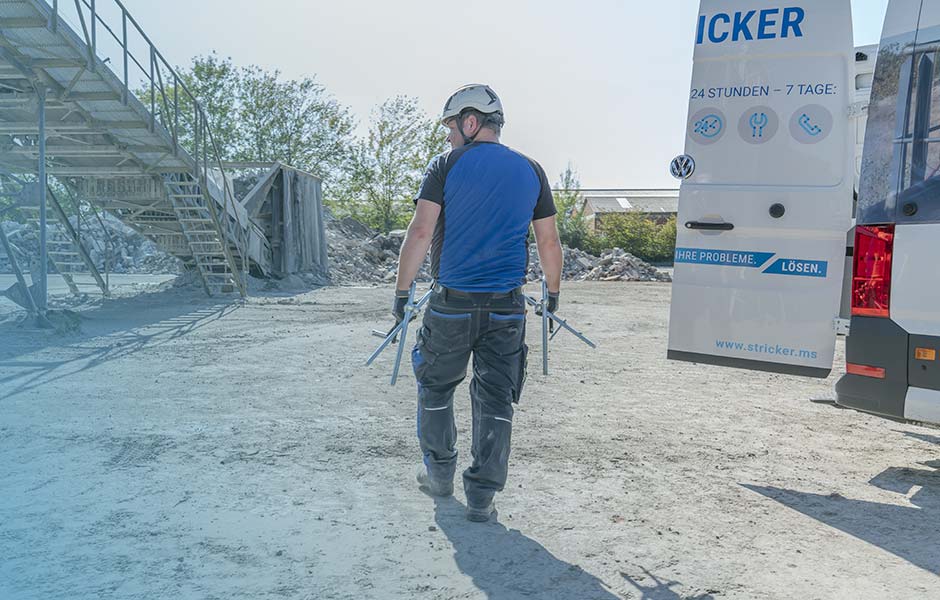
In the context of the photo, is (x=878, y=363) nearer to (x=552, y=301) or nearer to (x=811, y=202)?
(x=811, y=202)

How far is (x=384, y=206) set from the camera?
4178cm

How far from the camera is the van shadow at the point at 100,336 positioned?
7.51 meters

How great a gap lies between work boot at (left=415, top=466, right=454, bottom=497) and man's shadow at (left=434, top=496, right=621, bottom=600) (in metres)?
0.25

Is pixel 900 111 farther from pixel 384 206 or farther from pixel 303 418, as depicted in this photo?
pixel 384 206

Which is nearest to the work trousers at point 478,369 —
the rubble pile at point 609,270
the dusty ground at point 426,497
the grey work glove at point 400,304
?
the grey work glove at point 400,304

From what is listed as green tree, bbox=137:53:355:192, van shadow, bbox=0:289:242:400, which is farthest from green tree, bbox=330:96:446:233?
van shadow, bbox=0:289:242:400

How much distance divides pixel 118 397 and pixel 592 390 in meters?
3.97

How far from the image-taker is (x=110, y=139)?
42.7ft

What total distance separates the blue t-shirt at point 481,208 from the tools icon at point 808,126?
180cm

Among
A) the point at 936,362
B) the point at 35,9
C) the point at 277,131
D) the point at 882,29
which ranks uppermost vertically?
the point at 277,131

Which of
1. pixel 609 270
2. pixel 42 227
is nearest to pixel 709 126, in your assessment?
pixel 42 227

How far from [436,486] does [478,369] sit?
2.18 feet

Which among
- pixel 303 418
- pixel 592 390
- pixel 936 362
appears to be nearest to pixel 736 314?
pixel 936 362

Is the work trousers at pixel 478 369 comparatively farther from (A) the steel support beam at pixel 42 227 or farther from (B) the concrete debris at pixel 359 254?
(B) the concrete debris at pixel 359 254
